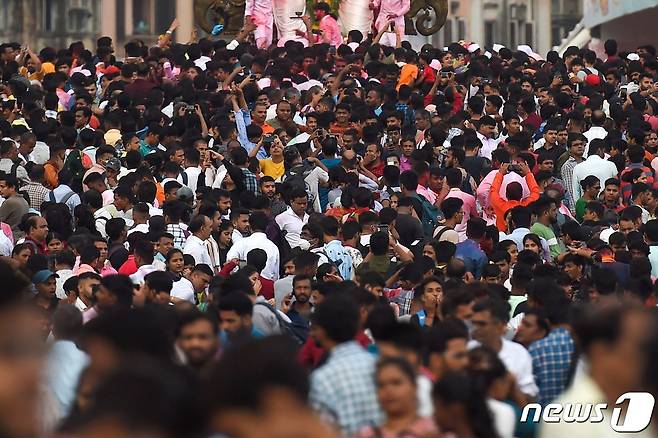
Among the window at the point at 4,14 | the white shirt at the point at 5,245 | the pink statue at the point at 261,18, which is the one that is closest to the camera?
the white shirt at the point at 5,245

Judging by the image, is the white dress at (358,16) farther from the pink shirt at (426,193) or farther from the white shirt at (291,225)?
the white shirt at (291,225)

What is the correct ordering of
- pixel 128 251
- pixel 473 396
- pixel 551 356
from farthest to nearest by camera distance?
pixel 128 251
pixel 551 356
pixel 473 396

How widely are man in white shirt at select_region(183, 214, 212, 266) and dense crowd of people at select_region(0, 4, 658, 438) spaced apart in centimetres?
2

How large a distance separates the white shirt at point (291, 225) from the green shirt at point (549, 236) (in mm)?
1661

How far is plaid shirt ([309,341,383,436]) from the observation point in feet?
26.2

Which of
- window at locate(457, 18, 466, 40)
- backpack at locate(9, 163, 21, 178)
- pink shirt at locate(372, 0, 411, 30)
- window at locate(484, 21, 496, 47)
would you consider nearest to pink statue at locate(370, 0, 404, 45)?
pink shirt at locate(372, 0, 411, 30)

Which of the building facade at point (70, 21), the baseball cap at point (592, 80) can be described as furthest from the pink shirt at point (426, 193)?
the building facade at point (70, 21)

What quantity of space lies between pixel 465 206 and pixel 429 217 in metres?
0.34

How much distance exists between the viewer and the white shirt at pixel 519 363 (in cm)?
953

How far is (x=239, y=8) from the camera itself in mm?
28703

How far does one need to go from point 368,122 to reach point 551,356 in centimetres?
996

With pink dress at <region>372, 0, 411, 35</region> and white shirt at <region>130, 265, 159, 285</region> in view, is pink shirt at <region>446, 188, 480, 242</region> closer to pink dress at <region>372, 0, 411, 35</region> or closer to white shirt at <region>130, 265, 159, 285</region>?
white shirt at <region>130, 265, 159, 285</region>

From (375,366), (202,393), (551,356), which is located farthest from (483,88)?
(202,393)

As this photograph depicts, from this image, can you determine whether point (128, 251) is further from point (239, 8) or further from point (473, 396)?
point (239, 8)
